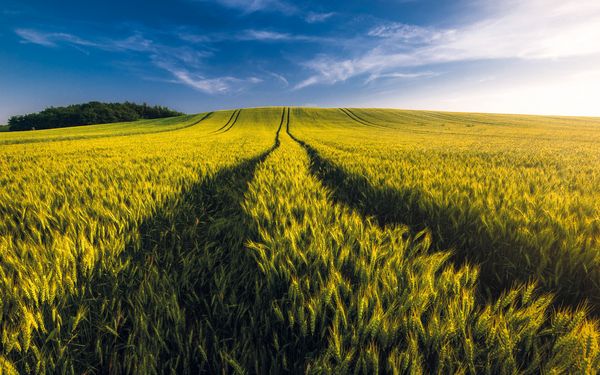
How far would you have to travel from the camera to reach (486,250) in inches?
91.7

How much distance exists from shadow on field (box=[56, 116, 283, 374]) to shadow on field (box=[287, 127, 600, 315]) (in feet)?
4.81

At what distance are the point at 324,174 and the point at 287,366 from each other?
5683 millimetres

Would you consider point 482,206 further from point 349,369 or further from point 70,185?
point 70,185

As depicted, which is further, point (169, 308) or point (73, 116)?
point (73, 116)

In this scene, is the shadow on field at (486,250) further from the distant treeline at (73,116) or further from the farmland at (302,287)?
the distant treeline at (73,116)

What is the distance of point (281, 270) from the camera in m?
1.57

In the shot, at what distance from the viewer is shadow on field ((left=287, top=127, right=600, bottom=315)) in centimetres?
179

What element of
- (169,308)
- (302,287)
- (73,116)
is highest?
(73,116)

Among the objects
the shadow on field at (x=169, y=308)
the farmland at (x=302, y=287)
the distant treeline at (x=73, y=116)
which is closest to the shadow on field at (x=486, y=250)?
the farmland at (x=302, y=287)

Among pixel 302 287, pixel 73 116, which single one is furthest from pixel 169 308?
pixel 73 116

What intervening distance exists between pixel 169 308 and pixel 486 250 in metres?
2.64

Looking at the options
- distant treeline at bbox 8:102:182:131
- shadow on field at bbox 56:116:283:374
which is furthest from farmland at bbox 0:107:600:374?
distant treeline at bbox 8:102:182:131

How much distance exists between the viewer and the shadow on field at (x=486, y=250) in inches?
70.7

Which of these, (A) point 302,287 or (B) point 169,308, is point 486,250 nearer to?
(A) point 302,287
